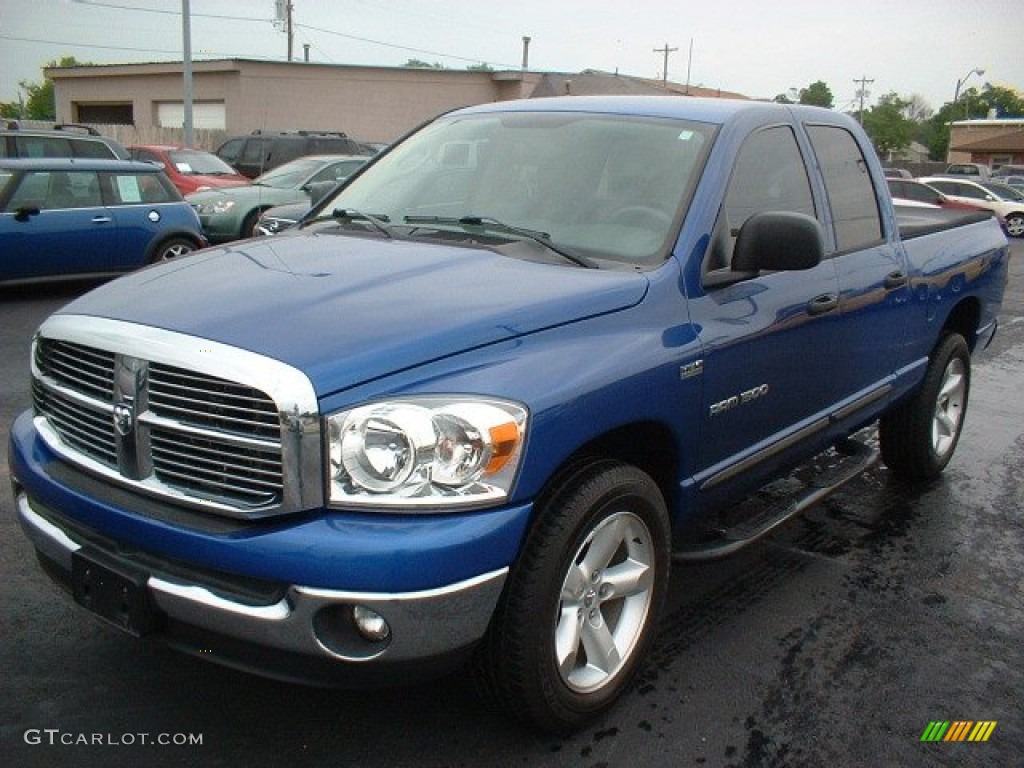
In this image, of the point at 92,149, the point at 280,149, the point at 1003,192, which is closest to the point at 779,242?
the point at 92,149

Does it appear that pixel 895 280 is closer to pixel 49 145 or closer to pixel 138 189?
pixel 138 189

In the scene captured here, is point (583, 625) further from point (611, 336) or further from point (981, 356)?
point (981, 356)

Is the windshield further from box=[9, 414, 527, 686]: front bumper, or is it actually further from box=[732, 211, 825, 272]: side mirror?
box=[9, 414, 527, 686]: front bumper

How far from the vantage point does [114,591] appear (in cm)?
254

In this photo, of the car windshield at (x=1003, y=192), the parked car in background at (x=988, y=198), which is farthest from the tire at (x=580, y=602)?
the car windshield at (x=1003, y=192)

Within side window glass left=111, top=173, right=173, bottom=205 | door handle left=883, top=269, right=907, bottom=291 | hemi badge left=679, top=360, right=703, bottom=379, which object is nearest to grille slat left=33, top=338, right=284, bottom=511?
hemi badge left=679, top=360, right=703, bottom=379

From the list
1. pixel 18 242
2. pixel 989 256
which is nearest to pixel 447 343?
pixel 989 256

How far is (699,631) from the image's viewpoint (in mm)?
3617

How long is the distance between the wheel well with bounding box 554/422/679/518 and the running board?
297 millimetres

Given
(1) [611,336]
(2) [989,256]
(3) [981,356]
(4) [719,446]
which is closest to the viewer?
(1) [611,336]

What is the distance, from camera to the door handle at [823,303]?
3.75m

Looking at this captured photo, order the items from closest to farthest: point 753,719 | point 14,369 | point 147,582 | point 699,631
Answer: point 147,582, point 753,719, point 699,631, point 14,369

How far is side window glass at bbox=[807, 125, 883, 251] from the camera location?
4.26 m

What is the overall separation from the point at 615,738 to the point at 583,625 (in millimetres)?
373
